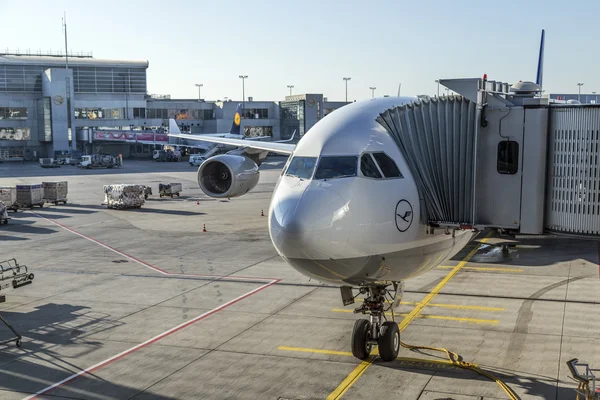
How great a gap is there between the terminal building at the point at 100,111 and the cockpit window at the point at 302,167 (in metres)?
104

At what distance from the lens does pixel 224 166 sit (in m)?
26.2

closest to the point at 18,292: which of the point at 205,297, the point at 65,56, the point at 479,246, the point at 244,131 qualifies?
the point at 205,297

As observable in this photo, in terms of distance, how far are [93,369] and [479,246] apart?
2128 centimetres

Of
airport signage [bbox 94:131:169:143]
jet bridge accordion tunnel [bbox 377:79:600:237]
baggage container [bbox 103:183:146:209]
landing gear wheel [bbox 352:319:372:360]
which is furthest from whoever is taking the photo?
airport signage [bbox 94:131:169:143]

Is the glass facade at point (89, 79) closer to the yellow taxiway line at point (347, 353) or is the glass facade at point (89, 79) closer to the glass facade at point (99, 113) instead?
the glass facade at point (99, 113)

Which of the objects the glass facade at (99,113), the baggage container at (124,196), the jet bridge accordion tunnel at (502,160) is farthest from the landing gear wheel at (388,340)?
the glass facade at (99,113)

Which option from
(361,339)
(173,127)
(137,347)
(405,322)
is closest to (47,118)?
(173,127)

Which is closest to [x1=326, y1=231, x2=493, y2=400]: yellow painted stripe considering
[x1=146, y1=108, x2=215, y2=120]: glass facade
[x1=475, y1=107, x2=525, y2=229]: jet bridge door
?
[x1=475, y1=107, x2=525, y2=229]: jet bridge door

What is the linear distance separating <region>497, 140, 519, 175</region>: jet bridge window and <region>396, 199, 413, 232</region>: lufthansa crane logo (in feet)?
7.03

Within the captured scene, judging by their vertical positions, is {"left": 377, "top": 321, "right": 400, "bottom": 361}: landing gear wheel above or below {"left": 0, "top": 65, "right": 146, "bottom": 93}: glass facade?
below

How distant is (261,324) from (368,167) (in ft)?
26.3

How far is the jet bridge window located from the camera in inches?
577

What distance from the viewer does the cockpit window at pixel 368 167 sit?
14.2 meters

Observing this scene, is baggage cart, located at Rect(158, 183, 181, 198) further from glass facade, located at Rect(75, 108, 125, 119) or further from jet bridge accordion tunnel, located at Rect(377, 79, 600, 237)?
glass facade, located at Rect(75, 108, 125, 119)
